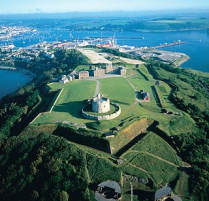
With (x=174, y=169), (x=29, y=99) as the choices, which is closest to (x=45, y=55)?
(x=29, y=99)

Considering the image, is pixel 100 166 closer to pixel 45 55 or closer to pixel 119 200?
pixel 119 200

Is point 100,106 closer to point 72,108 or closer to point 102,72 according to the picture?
point 72,108

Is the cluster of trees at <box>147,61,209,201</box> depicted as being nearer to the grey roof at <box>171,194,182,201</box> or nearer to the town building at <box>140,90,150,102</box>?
the grey roof at <box>171,194,182,201</box>

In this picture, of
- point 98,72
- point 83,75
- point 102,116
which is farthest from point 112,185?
point 98,72

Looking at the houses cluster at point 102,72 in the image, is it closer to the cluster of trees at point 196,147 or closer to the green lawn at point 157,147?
the cluster of trees at point 196,147

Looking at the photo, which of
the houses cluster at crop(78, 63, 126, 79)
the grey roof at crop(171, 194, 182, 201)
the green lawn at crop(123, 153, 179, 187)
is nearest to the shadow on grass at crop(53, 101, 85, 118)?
the green lawn at crop(123, 153, 179, 187)

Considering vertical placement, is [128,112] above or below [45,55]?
above
